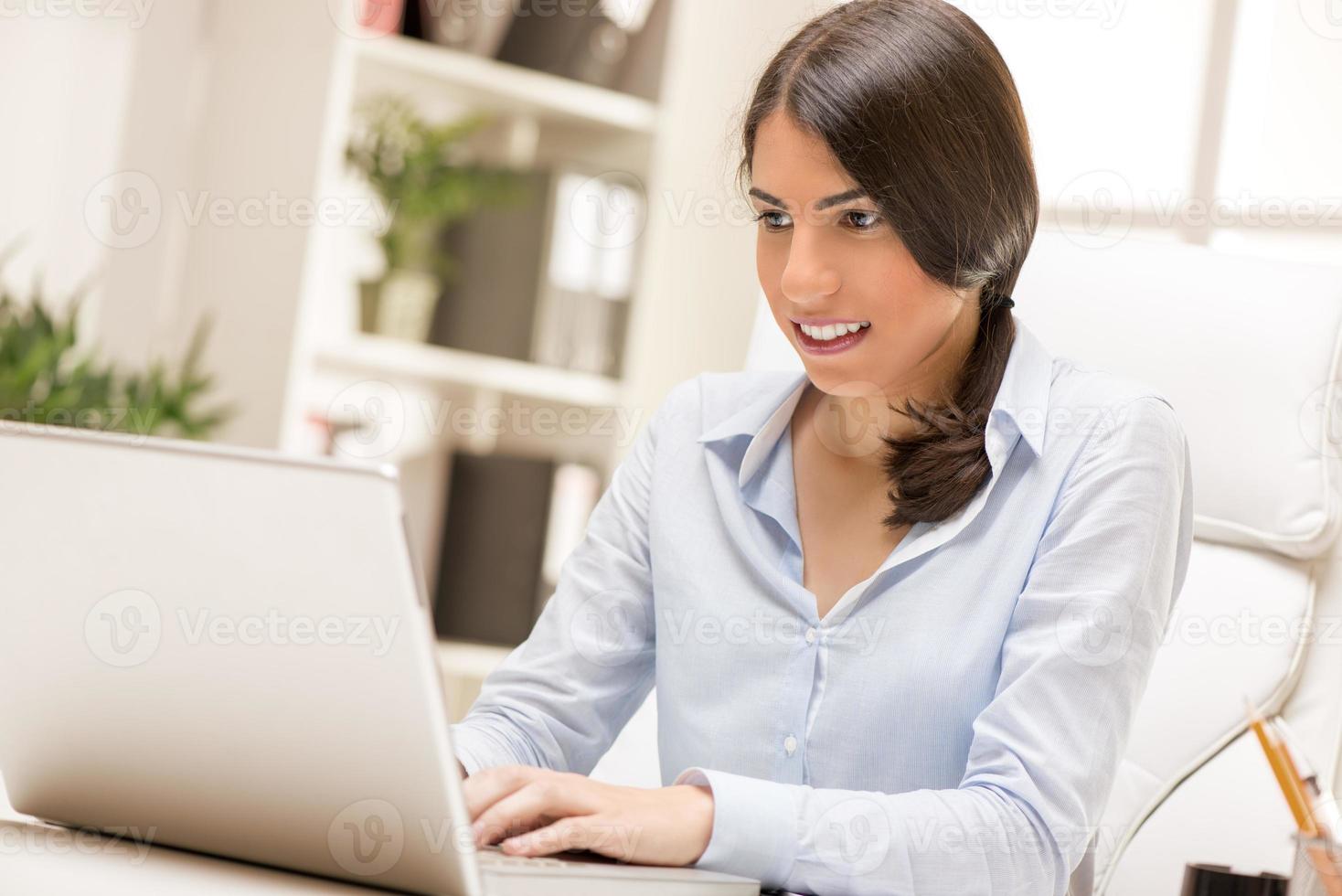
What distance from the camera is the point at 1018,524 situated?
1034 millimetres

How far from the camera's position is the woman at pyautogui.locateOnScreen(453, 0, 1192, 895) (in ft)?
2.95

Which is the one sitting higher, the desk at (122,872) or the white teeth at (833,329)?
the white teeth at (833,329)

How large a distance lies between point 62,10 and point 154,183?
0.34 m

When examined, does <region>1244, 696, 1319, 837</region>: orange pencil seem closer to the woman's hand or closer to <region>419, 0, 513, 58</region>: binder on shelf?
the woman's hand

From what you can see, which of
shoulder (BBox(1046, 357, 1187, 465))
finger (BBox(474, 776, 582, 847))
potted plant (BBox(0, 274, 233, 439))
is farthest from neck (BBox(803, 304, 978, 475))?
potted plant (BBox(0, 274, 233, 439))

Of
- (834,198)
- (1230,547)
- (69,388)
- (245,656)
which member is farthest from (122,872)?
(69,388)

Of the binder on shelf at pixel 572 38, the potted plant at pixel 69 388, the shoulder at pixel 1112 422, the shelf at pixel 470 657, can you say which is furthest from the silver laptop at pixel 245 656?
the binder on shelf at pixel 572 38

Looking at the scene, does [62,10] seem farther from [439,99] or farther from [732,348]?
[732,348]

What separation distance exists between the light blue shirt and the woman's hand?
0.07ft

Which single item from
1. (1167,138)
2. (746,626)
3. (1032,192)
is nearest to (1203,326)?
(1032,192)

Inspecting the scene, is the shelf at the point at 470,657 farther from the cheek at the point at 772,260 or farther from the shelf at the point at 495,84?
the cheek at the point at 772,260

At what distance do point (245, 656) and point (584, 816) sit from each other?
24cm

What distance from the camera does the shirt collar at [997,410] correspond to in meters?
1.06

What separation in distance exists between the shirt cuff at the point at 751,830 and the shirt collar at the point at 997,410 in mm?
363
